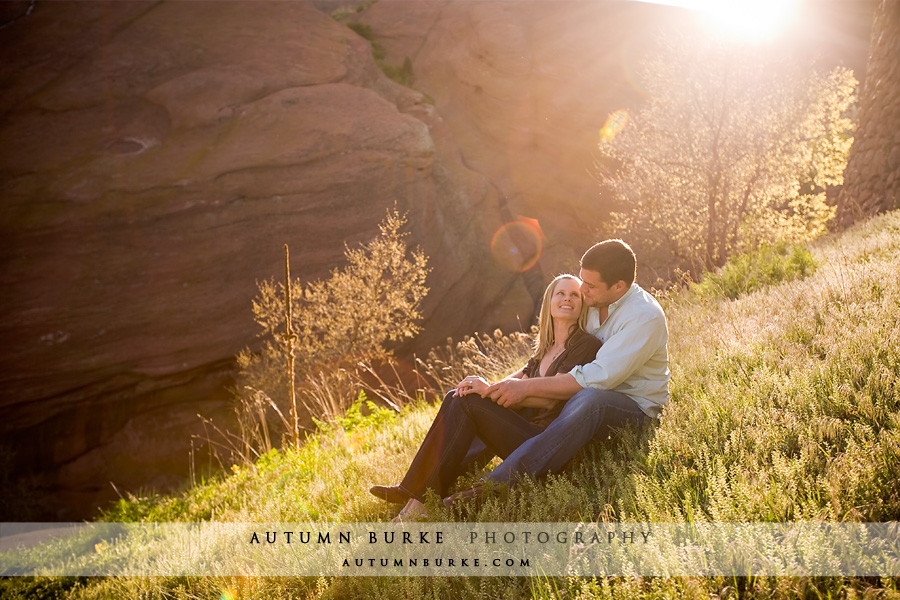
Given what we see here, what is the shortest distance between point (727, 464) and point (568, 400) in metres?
1.09

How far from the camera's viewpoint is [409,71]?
33.3 m

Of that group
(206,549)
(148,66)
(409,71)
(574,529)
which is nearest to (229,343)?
(148,66)

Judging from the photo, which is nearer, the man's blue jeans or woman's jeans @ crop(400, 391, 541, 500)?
the man's blue jeans

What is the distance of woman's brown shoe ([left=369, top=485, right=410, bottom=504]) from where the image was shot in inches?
159

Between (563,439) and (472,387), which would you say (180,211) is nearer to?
(472,387)

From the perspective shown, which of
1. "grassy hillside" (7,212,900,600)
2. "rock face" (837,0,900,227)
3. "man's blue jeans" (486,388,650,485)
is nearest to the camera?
"grassy hillside" (7,212,900,600)

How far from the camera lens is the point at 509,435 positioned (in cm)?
396

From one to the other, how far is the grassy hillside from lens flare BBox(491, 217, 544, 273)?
20629 mm

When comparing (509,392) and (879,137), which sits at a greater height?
(879,137)

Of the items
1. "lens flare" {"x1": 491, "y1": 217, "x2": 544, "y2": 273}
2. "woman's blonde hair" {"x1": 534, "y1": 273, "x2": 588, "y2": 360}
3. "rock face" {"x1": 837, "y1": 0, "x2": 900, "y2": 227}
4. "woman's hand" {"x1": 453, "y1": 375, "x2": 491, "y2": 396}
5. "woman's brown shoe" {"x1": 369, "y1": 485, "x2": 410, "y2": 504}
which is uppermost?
"rock face" {"x1": 837, "y1": 0, "x2": 900, "y2": 227}

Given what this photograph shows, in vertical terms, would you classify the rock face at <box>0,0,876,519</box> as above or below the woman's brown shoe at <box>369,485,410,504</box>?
below

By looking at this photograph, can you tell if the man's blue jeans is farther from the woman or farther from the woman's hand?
the woman's hand

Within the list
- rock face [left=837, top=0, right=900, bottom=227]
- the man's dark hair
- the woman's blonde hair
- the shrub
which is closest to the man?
the man's dark hair

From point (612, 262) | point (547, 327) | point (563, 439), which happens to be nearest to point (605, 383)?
point (563, 439)
